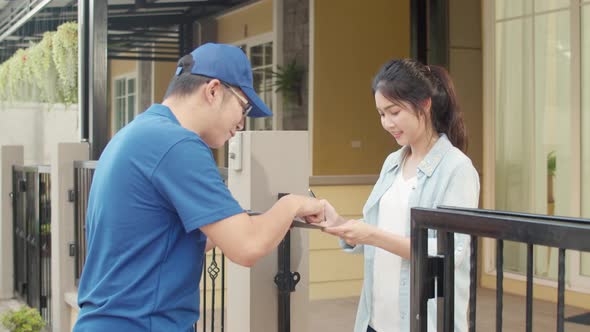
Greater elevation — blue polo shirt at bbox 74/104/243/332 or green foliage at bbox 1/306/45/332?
blue polo shirt at bbox 74/104/243/332

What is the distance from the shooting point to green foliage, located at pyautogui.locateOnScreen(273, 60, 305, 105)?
9.62 m

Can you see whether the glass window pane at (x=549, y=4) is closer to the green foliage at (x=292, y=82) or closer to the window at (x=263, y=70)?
the green foliage at (x=292, y=82)

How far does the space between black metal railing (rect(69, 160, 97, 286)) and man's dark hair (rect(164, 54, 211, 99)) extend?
3745mm

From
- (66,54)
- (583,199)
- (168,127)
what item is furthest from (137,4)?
(168,127)

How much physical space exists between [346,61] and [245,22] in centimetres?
289

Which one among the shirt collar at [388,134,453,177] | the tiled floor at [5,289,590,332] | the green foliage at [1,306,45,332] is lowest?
the tiled floor at [5,289,590,332]

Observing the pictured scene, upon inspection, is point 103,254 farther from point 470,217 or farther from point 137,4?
point 137,4

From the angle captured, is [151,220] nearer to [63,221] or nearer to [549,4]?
[63,221]

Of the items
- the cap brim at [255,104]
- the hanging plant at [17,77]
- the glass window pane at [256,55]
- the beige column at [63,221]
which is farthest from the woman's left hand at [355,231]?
the glass window pane at [256,55]

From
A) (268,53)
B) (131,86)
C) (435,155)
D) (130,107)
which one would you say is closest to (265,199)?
(435,155)

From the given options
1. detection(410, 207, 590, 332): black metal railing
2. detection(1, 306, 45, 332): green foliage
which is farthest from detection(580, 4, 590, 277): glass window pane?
detection(410, 207, 590, 332): black metal railing

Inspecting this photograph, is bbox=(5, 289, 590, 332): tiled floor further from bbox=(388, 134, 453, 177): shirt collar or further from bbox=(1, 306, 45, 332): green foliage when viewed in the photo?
bbox=(388, 134, 453, 177): shirt collar

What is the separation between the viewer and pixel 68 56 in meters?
6.93

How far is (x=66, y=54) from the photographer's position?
22.8 ft
